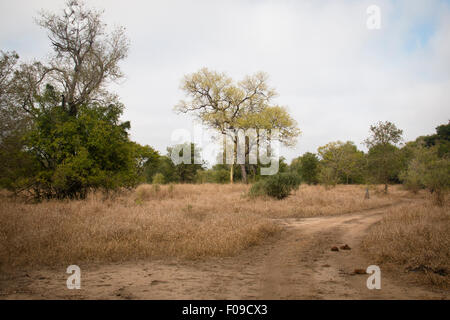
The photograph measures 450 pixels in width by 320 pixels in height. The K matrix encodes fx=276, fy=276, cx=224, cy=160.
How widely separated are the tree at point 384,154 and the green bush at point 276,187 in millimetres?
10366

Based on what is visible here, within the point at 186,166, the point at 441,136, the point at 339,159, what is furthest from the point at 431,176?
the point at 441,136

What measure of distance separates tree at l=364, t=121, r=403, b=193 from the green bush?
34.0 ft

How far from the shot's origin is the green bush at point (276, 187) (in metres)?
17.0

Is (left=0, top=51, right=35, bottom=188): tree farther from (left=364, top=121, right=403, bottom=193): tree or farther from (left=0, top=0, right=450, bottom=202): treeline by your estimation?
(left=364, top=121, right=403, bottom=193): tree

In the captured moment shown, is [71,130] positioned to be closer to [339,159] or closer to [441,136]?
[339,159]

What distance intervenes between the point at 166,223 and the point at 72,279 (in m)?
3.54

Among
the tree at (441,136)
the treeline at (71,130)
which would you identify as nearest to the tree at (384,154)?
the treeline at (71,130)

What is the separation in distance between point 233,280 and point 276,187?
500 inches

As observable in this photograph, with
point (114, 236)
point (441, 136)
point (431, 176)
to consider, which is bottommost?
point (114, 236)

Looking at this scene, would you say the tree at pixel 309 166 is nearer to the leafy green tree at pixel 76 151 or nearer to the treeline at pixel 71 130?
the treeline at pixel 71 130

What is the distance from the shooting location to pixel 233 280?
480 centimetres

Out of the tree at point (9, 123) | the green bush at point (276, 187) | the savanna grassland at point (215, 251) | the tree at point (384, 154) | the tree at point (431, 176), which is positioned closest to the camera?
the savanna grassland at point (215, 251)

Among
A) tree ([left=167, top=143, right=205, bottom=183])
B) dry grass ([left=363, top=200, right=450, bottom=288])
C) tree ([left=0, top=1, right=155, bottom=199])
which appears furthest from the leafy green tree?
tree ([left=167, top=143, right=205, bottom=183])
